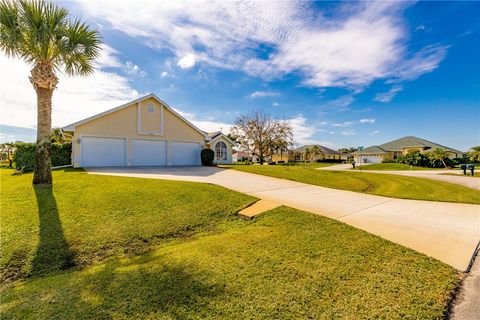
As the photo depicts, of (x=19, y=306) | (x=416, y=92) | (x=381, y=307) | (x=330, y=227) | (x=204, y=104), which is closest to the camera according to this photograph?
(x=381, y=307)

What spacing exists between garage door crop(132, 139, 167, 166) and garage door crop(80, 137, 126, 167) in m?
0.90

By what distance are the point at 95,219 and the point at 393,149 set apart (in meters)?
56.5

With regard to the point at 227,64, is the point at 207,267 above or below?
below

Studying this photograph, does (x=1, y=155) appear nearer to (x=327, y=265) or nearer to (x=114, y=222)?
(x=114, y=222)

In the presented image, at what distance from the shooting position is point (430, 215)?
6.14 metres

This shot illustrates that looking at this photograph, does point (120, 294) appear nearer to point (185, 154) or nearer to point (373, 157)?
point (185, 154)

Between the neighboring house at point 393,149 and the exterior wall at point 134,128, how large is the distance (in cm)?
4302

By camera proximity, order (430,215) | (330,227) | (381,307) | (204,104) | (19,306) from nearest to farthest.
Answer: (381,307) < (19,306) < (330,227) < (430,215) < (204,104)

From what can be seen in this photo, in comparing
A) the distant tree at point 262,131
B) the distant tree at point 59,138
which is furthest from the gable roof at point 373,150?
the distant tree at point 59,138

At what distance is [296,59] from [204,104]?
9954mm

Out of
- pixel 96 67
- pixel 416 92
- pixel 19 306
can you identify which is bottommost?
pixel 19 306

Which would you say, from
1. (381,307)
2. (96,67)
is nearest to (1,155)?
(96,67)

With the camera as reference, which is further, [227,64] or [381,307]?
[227,64]

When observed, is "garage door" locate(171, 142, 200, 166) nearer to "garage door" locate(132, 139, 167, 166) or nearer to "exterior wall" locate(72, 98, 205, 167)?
"exterior wall" locate(72, 98, 205, 167)
